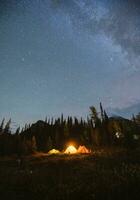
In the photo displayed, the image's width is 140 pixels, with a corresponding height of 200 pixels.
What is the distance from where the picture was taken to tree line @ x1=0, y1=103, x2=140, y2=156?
55.4 metres

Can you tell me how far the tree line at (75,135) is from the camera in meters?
55.4

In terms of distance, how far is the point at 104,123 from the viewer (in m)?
71.5

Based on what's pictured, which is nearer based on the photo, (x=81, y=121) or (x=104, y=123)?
(x=104, y=123)

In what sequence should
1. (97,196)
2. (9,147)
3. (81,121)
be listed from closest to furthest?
(97,196), (9,147), (81,121)

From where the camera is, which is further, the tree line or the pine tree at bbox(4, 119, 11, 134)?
the pine tree at bbox(4, 119, 11, 134)

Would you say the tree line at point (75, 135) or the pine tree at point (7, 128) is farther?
the pine tree at point (7, 128)

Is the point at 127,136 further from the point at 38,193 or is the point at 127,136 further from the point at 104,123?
the point at 38,193

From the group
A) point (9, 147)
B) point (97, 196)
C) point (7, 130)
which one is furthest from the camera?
point (7, 130)

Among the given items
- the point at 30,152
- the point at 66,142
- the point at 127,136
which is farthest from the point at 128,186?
the point at 66,142

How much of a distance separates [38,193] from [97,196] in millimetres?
3731

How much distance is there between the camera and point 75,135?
7500 cm

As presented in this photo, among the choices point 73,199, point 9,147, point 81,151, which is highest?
point 9,147

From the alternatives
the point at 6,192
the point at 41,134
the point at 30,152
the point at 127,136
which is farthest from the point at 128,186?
the point at 41,134

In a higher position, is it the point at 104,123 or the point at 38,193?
the point at 104,123
